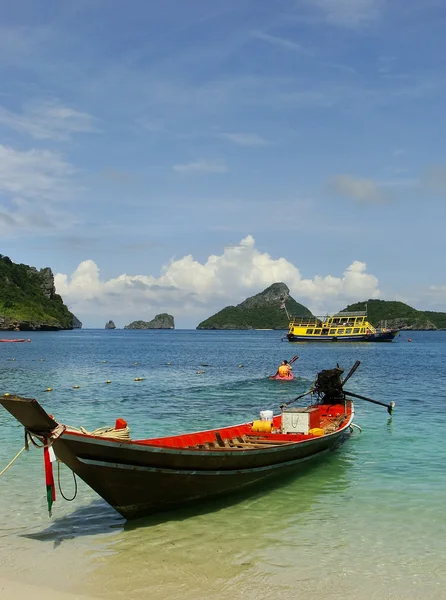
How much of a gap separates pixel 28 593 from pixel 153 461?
334 cm

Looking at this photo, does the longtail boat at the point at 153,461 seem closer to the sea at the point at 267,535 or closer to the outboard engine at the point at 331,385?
the sea at the point at 267,535

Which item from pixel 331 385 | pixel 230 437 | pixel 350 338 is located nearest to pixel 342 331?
pixel 350 338

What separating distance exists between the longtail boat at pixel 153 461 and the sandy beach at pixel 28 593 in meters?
2.00

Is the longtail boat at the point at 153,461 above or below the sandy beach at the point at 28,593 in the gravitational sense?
above

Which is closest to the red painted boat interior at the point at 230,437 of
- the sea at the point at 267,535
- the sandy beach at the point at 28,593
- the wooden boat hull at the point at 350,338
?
the sea at the point at 267,535

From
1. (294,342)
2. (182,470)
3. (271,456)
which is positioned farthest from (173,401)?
(294,342)

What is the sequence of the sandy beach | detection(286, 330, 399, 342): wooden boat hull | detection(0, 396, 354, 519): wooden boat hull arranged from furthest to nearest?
detection(286, 330, 399, 342): wooden boat hull < detection(0, 396, 354, 519): wooden boat hull < the sandy beach

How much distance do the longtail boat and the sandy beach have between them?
2004 mm

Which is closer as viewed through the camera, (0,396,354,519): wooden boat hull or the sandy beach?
the sandy beach

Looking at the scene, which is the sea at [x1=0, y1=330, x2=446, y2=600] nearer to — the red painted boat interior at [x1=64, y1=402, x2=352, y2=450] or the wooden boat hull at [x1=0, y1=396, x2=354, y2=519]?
the wooden boat hull at [x1=0, y1=396, x2=354, y2=519]

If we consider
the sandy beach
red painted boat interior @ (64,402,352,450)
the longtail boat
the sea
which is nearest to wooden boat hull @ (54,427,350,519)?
the longtail boat

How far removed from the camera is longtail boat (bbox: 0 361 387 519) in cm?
1022

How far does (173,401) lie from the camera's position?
31891 mm

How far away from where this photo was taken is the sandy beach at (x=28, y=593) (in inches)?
329
